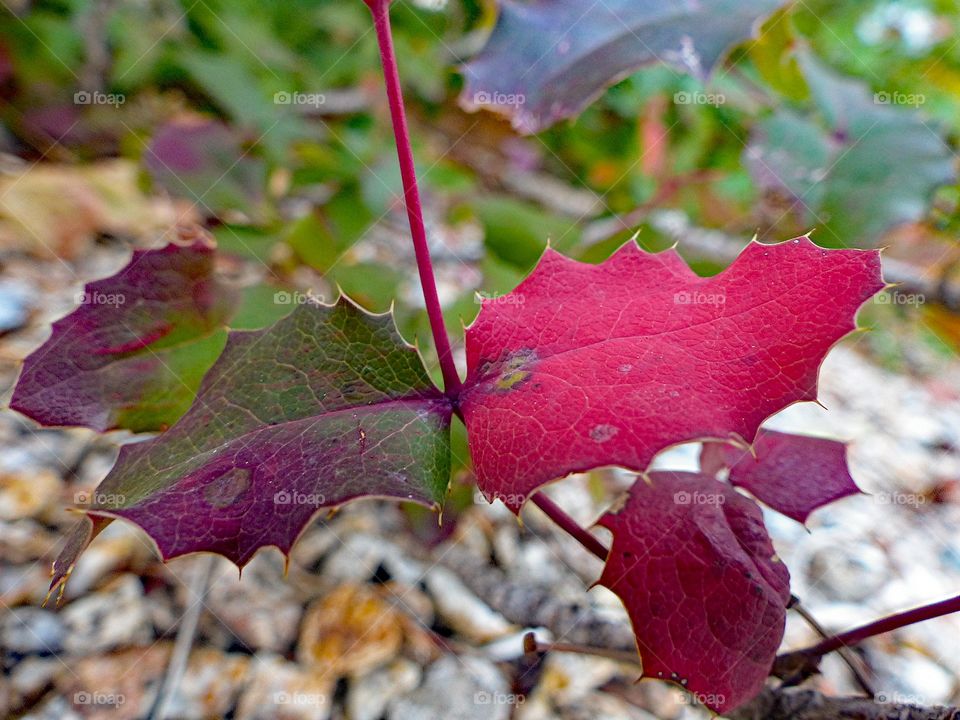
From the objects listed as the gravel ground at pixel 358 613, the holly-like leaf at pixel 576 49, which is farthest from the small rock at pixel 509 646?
the holly-like leaf at pixel 576 49

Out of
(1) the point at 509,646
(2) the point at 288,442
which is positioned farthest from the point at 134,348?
(1) the point at 509,646

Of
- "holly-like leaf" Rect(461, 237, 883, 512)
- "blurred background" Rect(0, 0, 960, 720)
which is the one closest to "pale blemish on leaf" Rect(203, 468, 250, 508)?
"holly-like leaf" Rect(461, 237, 883, 512)

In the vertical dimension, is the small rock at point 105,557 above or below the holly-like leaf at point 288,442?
below

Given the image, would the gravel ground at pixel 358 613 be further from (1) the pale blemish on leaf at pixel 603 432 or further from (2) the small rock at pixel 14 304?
(1) the pale blemish on leaf at pixel 603 432

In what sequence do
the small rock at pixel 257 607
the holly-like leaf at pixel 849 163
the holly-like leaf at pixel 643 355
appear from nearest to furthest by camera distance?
the holly-like leaf at pixel 643 355, the small rock at pixel 257 607, the holly-like leaf at pixel 849 163

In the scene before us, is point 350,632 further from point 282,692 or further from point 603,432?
point 603,432

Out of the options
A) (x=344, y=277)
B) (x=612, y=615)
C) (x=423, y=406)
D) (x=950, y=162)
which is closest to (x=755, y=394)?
(x=423, y=406)
